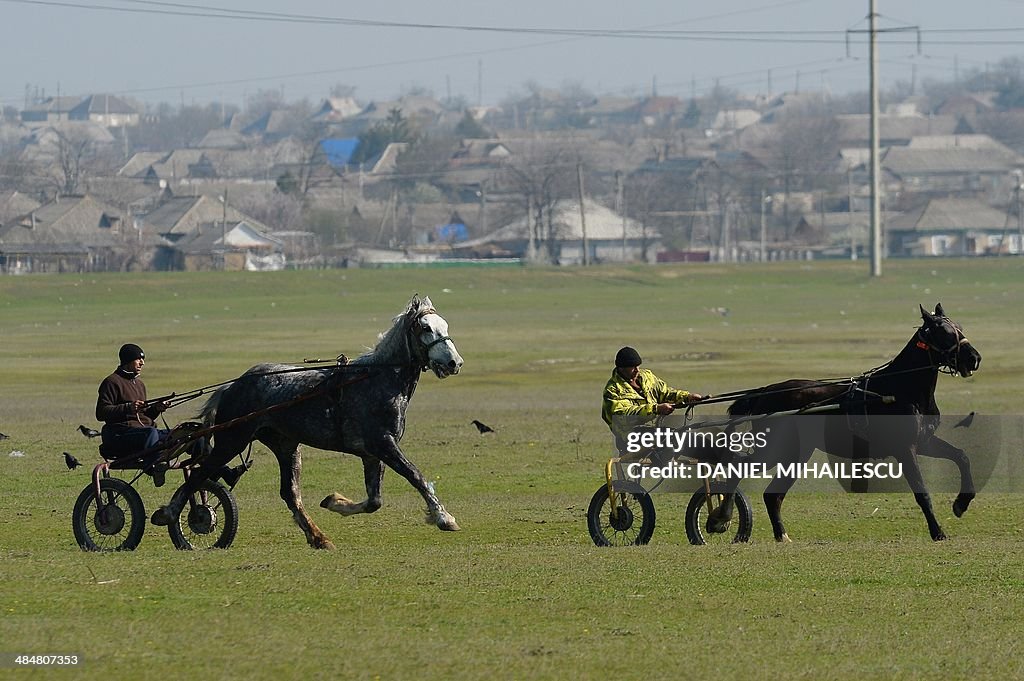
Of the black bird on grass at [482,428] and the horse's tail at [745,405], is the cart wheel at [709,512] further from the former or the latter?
the black bird on grass at [482,428]

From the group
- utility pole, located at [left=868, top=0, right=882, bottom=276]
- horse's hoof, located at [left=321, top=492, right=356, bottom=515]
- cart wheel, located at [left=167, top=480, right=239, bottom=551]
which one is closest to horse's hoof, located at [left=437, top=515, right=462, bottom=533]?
horse's hoof, located at [left=321, top=492, right=356, bottom=515]

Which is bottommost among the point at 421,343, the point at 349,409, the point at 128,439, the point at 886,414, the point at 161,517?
the point at 161,517

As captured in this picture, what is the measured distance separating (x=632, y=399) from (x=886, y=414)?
227 centimetres

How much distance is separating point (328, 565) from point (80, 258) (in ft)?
341

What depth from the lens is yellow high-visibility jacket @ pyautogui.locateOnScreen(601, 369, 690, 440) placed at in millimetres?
15023

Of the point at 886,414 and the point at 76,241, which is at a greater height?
the point at 886,414

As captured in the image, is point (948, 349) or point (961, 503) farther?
point (961, 503)

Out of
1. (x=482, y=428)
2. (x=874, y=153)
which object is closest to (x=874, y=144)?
(x=874, y=153)

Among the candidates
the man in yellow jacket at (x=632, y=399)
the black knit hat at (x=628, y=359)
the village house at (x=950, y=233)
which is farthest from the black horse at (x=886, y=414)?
the village house at (x=950, y=233)

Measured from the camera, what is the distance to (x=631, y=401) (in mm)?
15086

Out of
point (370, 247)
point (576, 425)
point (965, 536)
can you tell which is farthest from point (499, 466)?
point (370, 247)

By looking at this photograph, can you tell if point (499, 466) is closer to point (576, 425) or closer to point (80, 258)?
point (576, 425)

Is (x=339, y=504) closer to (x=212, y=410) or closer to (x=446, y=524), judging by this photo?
(x=446, y=524)

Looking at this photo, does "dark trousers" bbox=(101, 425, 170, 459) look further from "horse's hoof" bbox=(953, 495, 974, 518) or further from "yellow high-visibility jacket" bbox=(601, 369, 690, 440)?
"horse's hoof" bbox=(953, 495, 974, 518)
